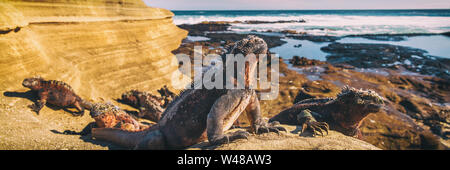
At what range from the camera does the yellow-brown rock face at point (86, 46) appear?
504cm

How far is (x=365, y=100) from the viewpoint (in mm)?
3617

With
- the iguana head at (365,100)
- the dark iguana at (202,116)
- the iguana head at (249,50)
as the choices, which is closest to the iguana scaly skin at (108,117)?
the dark iguana at (202,116)

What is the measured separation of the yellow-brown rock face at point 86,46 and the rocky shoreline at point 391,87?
14.8 feet

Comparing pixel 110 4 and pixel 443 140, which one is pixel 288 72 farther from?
pixel 110 4

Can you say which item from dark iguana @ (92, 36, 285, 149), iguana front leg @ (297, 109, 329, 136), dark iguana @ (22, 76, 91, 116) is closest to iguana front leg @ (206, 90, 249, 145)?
dark iguana @ (92, 36, 285, 149)

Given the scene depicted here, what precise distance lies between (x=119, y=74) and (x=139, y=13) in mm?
3589

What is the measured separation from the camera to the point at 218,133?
8.13 ft

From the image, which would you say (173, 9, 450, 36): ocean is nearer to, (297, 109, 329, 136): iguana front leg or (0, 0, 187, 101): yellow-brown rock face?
(0, 0, 187, 101): yellow-brown rock face

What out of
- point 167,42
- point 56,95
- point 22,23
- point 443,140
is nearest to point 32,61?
point 22,23

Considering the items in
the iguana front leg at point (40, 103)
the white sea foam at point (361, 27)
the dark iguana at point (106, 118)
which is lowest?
the dark iguana at point (106, 118)

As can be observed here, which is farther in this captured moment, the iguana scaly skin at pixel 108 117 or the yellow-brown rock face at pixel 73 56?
the iguana scaly skin at pixel 108 117

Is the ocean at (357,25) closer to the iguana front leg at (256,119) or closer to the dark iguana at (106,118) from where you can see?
the dark iguana at (106,118)

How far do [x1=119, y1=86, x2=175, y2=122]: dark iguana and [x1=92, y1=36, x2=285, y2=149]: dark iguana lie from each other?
380 centimetres

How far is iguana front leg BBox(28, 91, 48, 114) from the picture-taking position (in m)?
4.47
